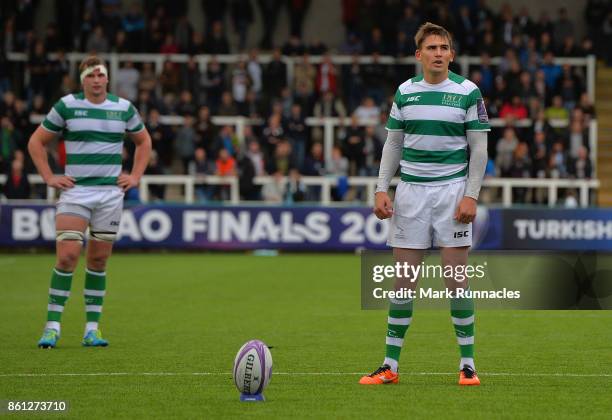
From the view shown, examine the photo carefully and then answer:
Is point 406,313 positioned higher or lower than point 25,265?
higher

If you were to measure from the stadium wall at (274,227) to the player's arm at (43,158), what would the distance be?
44.7 feet

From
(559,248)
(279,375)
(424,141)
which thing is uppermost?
(424,141)

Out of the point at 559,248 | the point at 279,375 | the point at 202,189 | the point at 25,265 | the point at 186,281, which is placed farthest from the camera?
the point at 202,189

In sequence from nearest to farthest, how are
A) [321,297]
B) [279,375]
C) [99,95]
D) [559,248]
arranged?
[279,375]
[99,95]
[321,297]
[559,248]

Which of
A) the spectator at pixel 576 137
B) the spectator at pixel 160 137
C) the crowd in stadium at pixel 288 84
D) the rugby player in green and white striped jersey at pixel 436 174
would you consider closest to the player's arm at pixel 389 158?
the rugby player in green and white striped jersey at pixel 436 174

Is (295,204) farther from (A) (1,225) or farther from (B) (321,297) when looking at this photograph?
(B) (321,297)

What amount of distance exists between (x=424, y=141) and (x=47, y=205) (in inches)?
673

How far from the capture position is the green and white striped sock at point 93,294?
1117cm

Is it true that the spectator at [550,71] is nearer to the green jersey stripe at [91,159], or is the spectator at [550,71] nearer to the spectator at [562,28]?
the spectator at [562,28]

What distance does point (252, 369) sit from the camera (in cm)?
801

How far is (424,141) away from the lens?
872 cm

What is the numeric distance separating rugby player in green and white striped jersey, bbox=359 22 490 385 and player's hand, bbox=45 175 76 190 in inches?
130

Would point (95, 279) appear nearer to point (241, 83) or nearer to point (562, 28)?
point (241, 83)

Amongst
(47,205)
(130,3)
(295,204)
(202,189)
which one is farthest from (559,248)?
(130,3)
